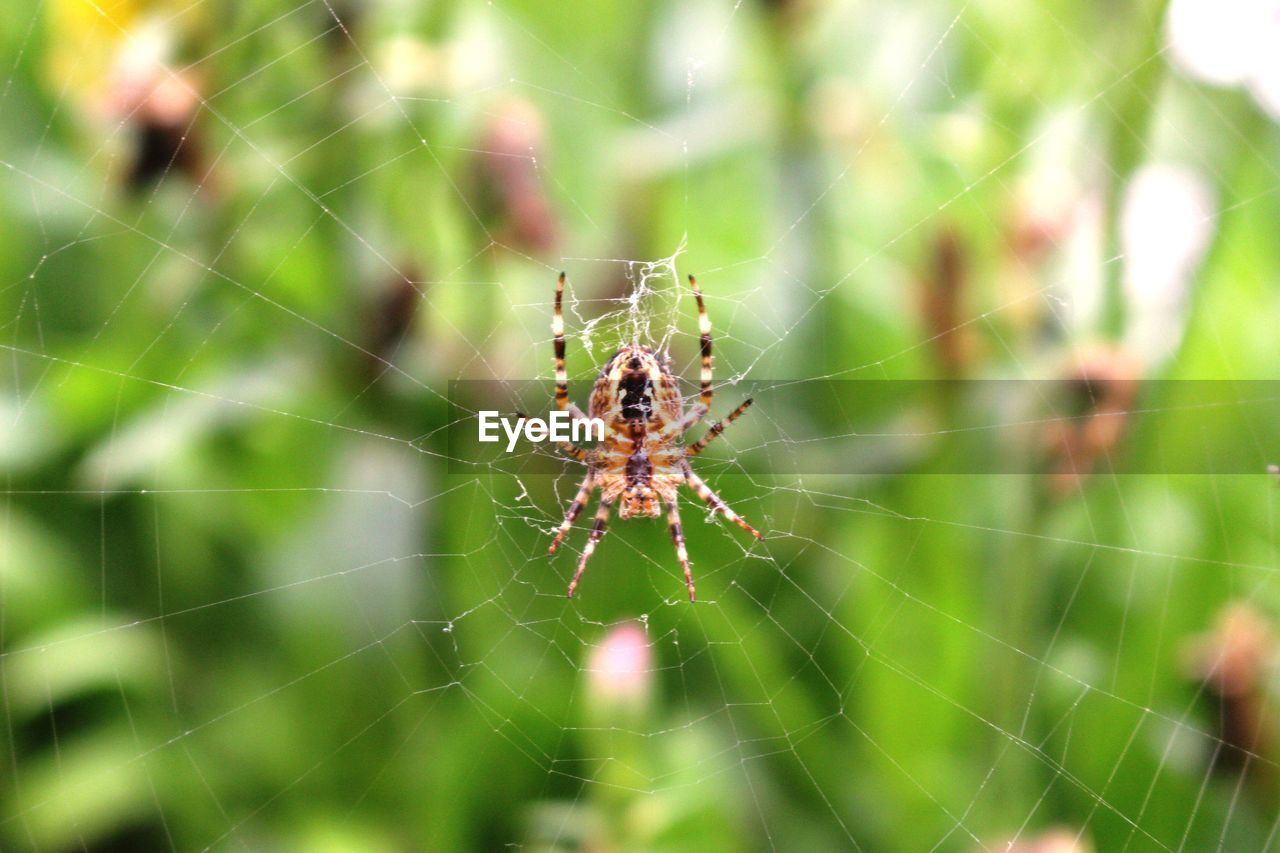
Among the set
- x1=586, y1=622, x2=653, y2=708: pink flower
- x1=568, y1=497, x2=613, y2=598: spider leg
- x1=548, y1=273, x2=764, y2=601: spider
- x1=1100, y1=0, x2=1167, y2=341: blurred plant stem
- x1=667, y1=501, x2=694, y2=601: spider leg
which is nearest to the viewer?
x1=1100, y1=0, x2=1167, y2=341: blurred plant stem

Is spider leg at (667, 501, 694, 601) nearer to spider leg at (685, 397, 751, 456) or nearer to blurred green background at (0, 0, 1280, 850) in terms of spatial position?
blurred green background at (0, 0, 1280, 850)

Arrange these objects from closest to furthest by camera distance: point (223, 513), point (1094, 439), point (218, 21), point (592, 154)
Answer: point (1094, 439), point (218, 21), point (223, 513), point (592, 154)

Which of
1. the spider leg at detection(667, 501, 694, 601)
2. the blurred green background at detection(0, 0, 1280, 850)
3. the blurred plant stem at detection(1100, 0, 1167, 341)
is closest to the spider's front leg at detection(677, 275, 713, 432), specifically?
the blurred green background at detection(0, 0, 1280, 850)

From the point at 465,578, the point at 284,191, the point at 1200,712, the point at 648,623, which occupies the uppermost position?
the point at 284,191

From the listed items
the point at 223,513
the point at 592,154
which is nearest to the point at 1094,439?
the point at 592,154

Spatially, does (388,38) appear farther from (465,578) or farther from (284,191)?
(465,578)
